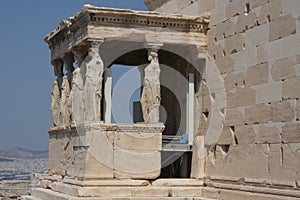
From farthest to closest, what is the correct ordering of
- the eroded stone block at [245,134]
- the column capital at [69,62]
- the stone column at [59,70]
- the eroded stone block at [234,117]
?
the stone column at [59,70], the column capital at [69,62], the eroded stone block at [234,117], the eroded stone block at [245,134]

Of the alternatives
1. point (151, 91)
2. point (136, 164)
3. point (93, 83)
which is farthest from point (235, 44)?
point (136, 164)

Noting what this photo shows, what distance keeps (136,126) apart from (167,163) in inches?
76.1

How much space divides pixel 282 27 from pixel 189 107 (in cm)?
381

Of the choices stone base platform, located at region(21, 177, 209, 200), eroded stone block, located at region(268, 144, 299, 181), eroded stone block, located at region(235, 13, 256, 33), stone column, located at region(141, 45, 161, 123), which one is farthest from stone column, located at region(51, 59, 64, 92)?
eroded stone block, located at region(268, 144, 299, 181)

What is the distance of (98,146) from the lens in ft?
48.4

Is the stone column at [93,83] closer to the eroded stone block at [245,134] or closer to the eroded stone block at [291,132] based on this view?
the eroded stone block at [245,134]

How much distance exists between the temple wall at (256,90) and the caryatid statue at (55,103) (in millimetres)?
3686

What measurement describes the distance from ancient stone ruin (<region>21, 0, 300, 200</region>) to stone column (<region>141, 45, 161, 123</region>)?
21 mm

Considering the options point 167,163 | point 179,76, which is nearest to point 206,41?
point 179,76

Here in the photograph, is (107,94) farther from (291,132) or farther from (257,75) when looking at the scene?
(291,132)

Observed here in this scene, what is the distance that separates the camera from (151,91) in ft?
50.5

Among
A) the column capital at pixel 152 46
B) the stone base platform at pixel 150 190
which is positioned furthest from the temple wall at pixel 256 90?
the column capital at pixel 152 46

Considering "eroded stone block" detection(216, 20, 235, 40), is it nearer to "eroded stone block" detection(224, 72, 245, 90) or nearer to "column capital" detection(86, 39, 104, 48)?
"eroded stone block" detection(224, 72, 245, 90)

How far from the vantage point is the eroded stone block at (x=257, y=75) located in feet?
44.3
